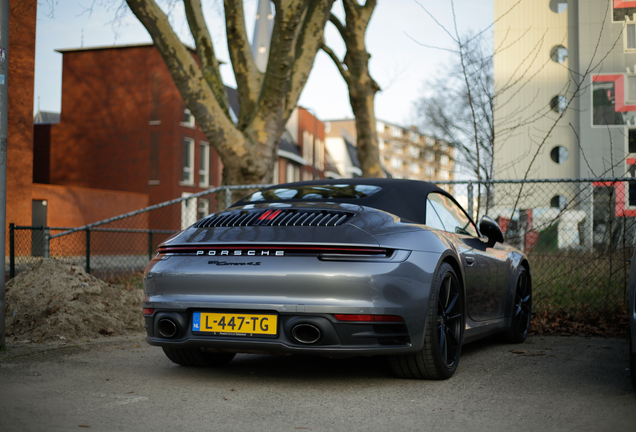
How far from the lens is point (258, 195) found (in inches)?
206

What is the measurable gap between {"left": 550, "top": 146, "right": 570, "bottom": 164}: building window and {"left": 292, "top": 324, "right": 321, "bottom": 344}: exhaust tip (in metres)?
34.0

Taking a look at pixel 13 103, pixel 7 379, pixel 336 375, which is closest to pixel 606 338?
pixel 336 375

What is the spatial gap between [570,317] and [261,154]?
194 inches

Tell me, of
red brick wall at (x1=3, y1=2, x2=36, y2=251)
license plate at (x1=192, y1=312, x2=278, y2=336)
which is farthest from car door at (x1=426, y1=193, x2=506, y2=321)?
red brick wall at (x1=3, y1=2, x2=36, y2=251)

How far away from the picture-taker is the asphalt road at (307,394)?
3385mm

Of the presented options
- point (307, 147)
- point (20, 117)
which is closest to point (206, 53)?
point (20, 117)

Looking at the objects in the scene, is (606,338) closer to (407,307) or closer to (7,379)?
(407,307)

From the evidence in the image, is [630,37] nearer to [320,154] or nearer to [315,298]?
[320,154]

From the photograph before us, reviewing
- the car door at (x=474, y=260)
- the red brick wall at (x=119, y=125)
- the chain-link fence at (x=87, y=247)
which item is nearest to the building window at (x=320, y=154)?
the red brick wall at (x=119, y=125)

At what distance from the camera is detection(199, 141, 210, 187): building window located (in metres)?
38.2

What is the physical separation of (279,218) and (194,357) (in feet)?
4.30

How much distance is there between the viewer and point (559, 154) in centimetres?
3550

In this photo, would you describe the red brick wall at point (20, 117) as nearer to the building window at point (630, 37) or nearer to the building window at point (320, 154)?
the building window at point (630, 37)

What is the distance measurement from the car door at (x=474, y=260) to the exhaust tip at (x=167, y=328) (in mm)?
1831
